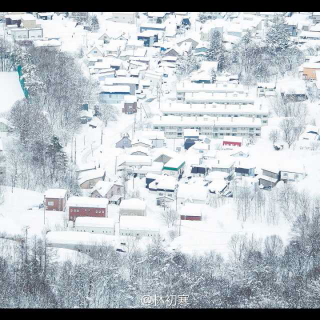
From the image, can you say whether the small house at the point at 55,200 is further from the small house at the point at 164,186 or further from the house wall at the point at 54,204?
the small house at the point at 164,186

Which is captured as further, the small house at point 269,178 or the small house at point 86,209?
the small house at point 269,178

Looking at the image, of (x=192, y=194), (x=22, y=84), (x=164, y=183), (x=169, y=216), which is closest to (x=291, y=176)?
(x=192, y=194)

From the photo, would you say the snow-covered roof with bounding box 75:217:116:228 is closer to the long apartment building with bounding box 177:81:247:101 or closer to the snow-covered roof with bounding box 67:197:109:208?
the snow-covered roof with bounding box 67:197:109:208

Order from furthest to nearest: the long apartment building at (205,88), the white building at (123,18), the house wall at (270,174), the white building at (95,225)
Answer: the white building at (123,18), the long apartment building at (205,88), the house wall at (270,174), the white building at (95,225)

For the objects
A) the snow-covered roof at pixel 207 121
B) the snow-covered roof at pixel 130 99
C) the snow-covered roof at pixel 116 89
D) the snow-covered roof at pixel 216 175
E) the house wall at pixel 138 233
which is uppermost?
the snow-covered roof at pixel 116 89

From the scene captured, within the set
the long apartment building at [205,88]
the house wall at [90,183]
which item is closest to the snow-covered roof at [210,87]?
the long apartment building at [205,88]

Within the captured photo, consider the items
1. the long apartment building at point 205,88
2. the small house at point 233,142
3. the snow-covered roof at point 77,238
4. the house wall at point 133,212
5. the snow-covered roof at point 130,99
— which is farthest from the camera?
the long apartment building at point 205,88
